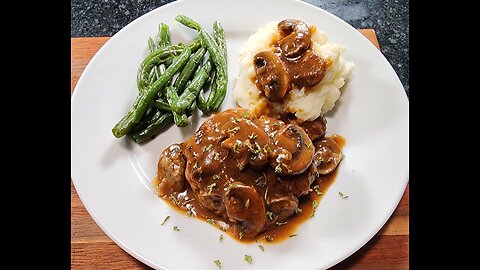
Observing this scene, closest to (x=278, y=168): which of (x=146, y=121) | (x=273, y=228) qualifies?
(x=273, y=228)

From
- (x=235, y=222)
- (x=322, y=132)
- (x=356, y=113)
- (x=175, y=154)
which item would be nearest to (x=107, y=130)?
(x=175, y=154)

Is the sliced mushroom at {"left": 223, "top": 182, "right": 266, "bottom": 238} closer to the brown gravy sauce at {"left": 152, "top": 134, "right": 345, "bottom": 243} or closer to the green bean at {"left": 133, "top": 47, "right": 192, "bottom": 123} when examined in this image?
the brown gravy sauce at {"left": 152, "top": 134, "right": 345, "bottom": 243}

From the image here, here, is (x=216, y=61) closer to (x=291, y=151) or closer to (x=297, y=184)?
(x=291, y=151)

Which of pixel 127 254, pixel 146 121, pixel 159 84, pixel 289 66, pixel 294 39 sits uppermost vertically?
pixel 294 39

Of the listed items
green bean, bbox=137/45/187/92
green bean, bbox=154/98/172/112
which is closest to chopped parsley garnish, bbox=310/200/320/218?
green bean, bbox=154/98/172/112

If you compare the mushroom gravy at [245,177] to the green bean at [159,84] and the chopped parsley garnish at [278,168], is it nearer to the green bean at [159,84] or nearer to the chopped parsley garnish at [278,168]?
the chopped parsley garnish at [278,168]

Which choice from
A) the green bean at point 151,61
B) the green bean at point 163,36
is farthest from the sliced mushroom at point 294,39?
the green bean at point 163,36
